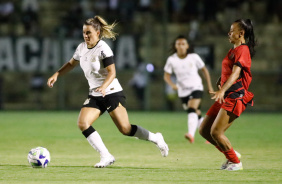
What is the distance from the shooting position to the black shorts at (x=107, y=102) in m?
8.94

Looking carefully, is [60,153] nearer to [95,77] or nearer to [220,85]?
[95,77]

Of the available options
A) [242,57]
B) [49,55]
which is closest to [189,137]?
[242,57]

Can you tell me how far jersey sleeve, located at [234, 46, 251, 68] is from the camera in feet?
26.6

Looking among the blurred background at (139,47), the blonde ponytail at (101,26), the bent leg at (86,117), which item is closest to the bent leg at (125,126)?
the bent leg at (86,117)

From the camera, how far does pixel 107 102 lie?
8.96 m

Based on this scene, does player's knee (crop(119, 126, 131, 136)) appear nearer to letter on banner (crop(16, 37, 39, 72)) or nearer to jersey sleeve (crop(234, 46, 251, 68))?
jersey sleeve (crop(234, 46, 251, 68))

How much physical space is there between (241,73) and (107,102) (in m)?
1.89

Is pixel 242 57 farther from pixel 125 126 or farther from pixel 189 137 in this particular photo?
pixel 189 137

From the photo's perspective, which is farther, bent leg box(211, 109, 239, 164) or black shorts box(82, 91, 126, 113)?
black shorts box(82, 91, 126, 113)

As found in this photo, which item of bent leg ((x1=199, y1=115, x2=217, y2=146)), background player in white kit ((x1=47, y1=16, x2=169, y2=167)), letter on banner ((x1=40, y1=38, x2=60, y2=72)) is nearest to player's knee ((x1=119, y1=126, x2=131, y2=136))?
background player in white kit ((x1=47, y1=16, x2=169, y2=167))

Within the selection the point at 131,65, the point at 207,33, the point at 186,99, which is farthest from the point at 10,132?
the point at 207,33

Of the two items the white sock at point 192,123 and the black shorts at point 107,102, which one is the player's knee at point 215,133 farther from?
the white sock at point 192,123

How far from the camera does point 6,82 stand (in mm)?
26547

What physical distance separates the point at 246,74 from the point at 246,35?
0.51 metres
